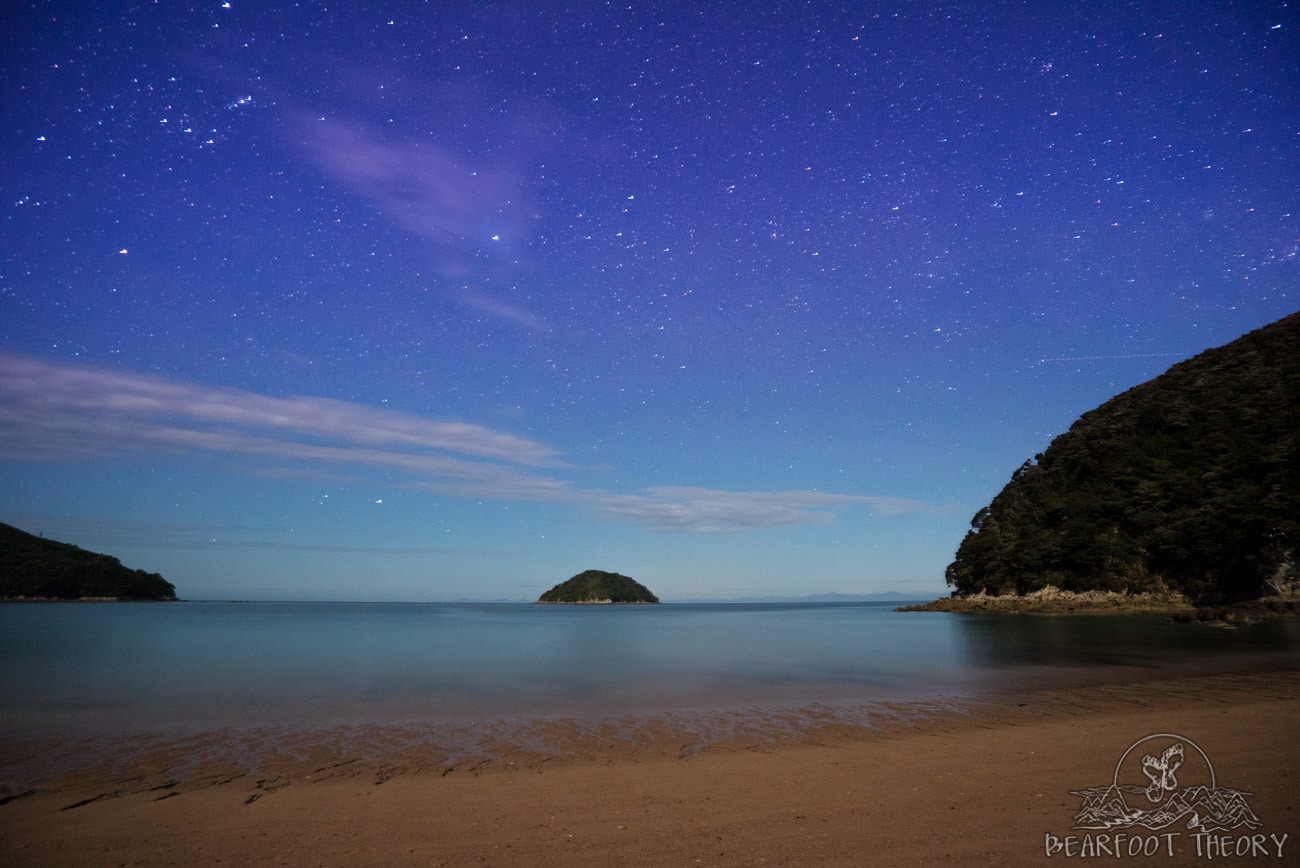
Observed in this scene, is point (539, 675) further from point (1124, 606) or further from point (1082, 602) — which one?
point (1082, 602)

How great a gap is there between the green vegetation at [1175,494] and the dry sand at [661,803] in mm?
55132

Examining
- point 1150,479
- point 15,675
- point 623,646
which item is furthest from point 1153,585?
point 15,675

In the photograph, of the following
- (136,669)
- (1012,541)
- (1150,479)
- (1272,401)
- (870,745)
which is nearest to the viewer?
(870,745)

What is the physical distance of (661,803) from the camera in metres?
6.71

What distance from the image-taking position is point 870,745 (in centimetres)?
981

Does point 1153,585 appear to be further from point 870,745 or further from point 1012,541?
point 870,745

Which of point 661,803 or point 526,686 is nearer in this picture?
point 661,803

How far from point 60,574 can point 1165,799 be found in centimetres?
21871

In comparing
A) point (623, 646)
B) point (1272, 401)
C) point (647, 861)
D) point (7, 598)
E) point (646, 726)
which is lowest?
point (7, 598)

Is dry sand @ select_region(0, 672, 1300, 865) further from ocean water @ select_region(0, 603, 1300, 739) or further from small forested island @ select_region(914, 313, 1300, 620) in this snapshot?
small forested island @ select_region(914, 313, 1300, 620)

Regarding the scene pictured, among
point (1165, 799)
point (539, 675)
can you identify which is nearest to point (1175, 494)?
point (539, 675)

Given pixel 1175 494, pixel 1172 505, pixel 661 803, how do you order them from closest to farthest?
pixel 661 803, pixel 1175 494, pixel 1172 505

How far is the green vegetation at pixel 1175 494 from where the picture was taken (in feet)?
162

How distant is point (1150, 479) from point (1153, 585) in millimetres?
11407
